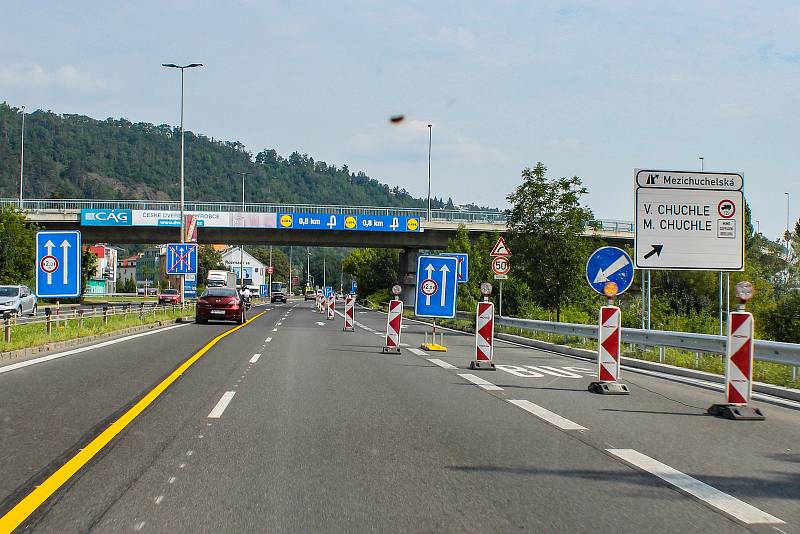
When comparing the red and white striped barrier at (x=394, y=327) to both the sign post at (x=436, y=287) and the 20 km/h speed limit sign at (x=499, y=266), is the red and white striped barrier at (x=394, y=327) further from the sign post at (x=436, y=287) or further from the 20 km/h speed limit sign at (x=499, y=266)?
the 20 km/h speed limit sign at (x=499, y=266)

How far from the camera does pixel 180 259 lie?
4047cm

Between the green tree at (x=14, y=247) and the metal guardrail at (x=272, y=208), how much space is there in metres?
2.04

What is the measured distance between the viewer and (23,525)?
4766 mm

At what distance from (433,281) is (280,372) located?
7.95 m

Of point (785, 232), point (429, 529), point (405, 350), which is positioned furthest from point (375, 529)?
point (785, 232)

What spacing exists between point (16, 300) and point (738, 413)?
35295mm

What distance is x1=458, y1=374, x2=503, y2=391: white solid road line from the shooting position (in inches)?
479

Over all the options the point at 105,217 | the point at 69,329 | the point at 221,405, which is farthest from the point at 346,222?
the point at 221,405

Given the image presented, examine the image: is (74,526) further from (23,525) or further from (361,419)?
(361,419)

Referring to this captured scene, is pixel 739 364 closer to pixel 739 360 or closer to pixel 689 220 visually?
pixel 739 360

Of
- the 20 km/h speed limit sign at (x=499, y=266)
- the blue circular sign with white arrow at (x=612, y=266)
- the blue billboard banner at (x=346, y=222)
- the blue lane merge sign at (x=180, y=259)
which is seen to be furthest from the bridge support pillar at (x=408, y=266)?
the blue circular sign with white arrow at (x=612, y=266)

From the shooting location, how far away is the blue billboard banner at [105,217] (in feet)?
181

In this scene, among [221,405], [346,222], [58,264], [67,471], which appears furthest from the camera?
[346,222]

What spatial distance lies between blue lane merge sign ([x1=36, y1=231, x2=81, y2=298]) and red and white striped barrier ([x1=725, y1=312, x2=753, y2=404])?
15.9 m
